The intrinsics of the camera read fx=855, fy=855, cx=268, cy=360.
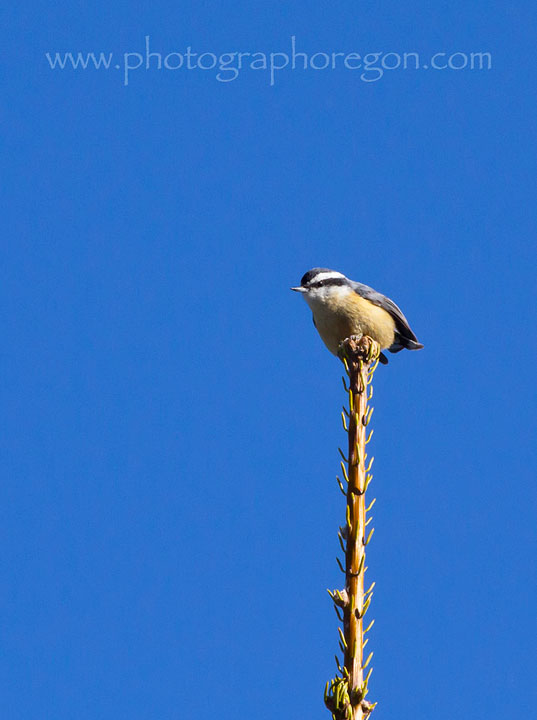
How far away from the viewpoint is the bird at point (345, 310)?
6.38 m

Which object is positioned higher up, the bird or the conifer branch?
the bird

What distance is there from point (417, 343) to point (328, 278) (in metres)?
0.98

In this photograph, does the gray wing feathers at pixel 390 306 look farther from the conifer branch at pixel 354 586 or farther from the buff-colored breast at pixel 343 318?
the conifer branch at pixel 354 586

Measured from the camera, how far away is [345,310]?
6383mm

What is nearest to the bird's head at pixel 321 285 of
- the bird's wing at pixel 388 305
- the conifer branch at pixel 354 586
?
the bird's wing at pixel 388 305

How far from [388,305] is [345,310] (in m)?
0.53

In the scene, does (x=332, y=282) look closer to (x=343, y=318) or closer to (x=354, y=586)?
(x=343, y=318)

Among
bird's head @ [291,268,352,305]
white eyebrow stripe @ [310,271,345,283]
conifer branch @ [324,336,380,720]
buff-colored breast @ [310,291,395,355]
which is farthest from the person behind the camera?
white eyebrow stripe @ [310,271,345,283]

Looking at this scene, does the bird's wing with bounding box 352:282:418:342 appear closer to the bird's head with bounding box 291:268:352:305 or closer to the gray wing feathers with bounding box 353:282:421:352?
the gray wing feathers with bounding box 353:282:421:352

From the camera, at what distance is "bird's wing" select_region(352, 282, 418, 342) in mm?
6637

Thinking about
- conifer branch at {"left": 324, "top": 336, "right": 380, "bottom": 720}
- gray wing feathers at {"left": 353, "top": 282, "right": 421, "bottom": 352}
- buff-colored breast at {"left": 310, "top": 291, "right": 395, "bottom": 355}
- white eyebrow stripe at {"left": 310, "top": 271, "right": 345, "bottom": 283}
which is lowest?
conifer branch at {"left": 324, "top": 336, "right": 380, "bottom": 720}

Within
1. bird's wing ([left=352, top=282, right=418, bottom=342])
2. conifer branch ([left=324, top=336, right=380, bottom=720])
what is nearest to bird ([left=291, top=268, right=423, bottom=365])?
bird's wing ([left=352, top=282, right=418, bottom=342])

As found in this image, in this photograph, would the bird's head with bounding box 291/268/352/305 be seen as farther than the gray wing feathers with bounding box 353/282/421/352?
No

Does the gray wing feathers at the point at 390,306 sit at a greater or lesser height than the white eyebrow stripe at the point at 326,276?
lesser
